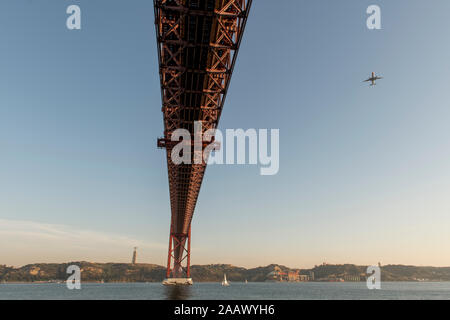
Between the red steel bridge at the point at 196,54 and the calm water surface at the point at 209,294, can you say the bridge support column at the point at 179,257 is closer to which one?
the calm water surface at the point at 209,294

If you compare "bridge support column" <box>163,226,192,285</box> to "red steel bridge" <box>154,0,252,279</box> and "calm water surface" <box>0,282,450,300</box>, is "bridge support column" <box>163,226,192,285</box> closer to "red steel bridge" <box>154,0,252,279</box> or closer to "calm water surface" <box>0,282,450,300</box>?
"calm water surface" <box>0,282,450,300</box>

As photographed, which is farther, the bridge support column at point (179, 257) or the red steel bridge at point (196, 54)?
the bridge support column at point (179, 257)

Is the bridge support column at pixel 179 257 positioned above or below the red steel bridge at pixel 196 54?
below

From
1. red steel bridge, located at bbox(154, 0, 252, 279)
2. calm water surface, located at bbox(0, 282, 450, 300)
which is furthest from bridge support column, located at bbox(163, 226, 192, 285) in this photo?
red steel bridge, located at bbox(154, 0, 252, 279)

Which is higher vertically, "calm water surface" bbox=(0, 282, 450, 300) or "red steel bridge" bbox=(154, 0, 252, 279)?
"red steel bridge" bbox=(154, 0, 252, 279)

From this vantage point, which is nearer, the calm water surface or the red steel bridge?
the red steel bridge

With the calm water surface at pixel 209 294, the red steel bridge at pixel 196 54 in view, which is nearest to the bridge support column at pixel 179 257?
the calm water surface at pixel 209 294

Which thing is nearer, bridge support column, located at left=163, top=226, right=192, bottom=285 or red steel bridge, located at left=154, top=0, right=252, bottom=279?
red steel bridge, located at left=154, top=0, right=252, bottom=279

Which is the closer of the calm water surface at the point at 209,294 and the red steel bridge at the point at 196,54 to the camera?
the red steel bridge at the point at 196,54

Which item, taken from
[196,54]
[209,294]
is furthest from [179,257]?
[196,54]

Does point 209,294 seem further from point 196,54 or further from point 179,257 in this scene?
point 196,54
